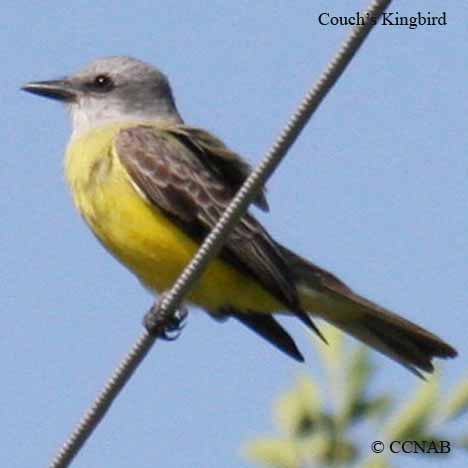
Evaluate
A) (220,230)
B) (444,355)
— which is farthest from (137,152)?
(220,230)

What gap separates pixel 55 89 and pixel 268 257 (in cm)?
166

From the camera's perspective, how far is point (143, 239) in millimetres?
5633

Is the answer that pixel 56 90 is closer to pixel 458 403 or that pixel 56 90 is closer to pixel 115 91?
pixel 115 91

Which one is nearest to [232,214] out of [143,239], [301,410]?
[301,410]

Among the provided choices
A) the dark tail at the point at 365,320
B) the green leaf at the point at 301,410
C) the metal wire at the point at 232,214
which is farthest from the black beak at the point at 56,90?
the green leaf at the point at 301,410

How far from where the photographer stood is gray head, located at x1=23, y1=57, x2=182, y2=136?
6.69m

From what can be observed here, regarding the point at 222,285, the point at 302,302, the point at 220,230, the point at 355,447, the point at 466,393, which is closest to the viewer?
the point at 355,447

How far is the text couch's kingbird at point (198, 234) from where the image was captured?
567 centimetres

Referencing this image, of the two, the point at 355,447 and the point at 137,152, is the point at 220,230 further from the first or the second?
the point at 137,152

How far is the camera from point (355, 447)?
3168 mm

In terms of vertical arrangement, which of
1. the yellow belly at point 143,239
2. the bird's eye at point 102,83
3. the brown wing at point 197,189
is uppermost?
the bird's eye at point 102,83

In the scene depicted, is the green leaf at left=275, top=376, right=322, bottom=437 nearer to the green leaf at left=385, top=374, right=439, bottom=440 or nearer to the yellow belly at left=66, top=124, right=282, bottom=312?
the green leaf at left=385, top=374, right=439, bottom=440

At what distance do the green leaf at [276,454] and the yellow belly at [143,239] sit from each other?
2.29 metres

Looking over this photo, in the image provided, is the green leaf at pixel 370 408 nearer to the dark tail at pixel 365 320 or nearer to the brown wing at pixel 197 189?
the brown wing at pixel 197 189
